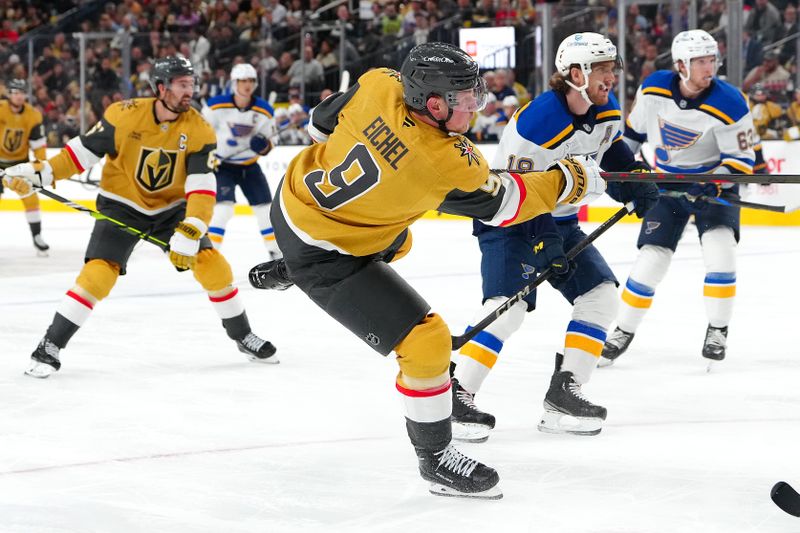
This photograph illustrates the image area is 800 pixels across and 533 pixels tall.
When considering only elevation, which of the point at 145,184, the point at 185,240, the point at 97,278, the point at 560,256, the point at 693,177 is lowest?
the point at 97,278

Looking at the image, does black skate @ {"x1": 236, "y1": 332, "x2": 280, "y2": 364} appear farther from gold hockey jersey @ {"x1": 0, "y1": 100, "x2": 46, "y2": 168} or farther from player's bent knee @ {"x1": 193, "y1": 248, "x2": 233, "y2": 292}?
gold hockey jersey @ {"x1": 0, "y1": 100, "x2": 46, "y2": 168}

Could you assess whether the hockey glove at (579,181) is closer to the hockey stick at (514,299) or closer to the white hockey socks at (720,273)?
the hockey stick at (514,299)

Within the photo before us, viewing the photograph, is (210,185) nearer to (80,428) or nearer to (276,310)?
(80,428)

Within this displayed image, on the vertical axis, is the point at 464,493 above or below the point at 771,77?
above

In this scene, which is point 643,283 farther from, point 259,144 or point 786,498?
point 259,144

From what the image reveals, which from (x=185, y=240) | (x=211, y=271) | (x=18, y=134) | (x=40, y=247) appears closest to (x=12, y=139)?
(x=18, y=134)

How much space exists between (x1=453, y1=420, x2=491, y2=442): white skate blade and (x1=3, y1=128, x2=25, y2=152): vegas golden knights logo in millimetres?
5892

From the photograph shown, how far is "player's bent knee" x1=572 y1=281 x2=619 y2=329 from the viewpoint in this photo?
3.00 meters

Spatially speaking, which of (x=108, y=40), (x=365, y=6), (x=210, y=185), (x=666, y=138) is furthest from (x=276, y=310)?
(x=365, y=6)

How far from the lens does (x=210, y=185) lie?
3834mm

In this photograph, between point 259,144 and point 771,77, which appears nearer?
point 259,144

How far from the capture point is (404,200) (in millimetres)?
2277

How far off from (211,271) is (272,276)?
1181 mm

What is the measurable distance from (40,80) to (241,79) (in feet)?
16.7
